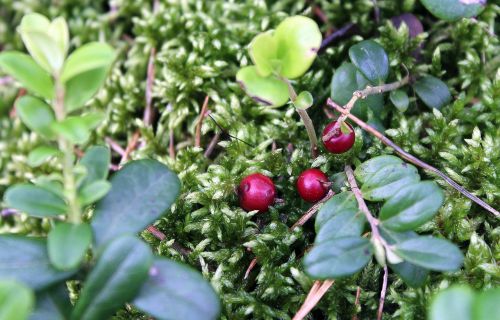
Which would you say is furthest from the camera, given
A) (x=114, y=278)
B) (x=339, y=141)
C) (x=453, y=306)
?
(x=339, y=141)

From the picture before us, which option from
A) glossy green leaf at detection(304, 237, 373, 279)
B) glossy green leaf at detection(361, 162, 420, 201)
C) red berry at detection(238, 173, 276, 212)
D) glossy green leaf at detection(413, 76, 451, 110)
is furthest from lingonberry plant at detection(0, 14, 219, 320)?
glossy green leaf at detection(413, 76, 451, 110)

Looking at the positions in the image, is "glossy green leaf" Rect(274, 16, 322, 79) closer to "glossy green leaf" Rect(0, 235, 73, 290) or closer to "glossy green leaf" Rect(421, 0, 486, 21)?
"glossy green leaf" Rect(421, 0, 486, 21)

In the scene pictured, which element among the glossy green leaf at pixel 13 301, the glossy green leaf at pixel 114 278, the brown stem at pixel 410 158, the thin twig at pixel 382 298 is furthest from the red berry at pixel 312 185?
the glossy green leaf at pixel 13 301

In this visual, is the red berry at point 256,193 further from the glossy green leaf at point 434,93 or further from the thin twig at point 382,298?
→ the glossy green leaf at point 434,93

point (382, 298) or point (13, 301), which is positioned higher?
point (13, 301)

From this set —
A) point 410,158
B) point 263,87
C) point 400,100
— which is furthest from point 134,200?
point 400,100

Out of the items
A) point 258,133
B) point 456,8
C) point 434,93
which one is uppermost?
point 456,8

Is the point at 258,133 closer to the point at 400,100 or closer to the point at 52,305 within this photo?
the point at 400,100
